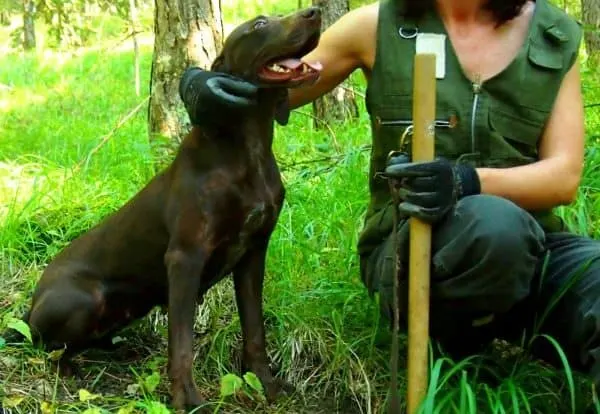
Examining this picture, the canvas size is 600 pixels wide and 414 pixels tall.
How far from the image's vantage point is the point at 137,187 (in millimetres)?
4652

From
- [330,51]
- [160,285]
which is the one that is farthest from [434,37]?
[160,285]

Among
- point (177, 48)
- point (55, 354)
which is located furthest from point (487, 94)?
point (177, 48)

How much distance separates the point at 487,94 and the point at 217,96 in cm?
93

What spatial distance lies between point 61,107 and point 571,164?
22.6ft

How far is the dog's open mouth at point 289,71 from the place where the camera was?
262 centimetres

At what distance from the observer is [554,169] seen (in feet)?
9.25

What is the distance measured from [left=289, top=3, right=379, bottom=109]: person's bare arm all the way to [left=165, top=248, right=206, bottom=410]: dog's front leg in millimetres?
755

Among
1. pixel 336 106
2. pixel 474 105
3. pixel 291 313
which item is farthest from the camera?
pixel 336 106

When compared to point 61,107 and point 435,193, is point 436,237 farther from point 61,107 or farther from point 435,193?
point 61,107

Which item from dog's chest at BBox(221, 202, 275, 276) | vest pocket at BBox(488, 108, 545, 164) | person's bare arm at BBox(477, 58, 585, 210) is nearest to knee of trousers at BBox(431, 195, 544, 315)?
person's bare arm at BBox(477, 58, 585, 210)

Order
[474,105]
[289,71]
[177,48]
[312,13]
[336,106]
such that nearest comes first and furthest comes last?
[312,13] → [289,71] → [474,105] → [177,48] → [336,106]

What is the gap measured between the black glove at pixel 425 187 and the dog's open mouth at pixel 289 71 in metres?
0.39

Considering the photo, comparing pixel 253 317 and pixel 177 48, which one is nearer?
pixel 253 317

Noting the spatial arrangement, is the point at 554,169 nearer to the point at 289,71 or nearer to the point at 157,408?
the point at 289,71
